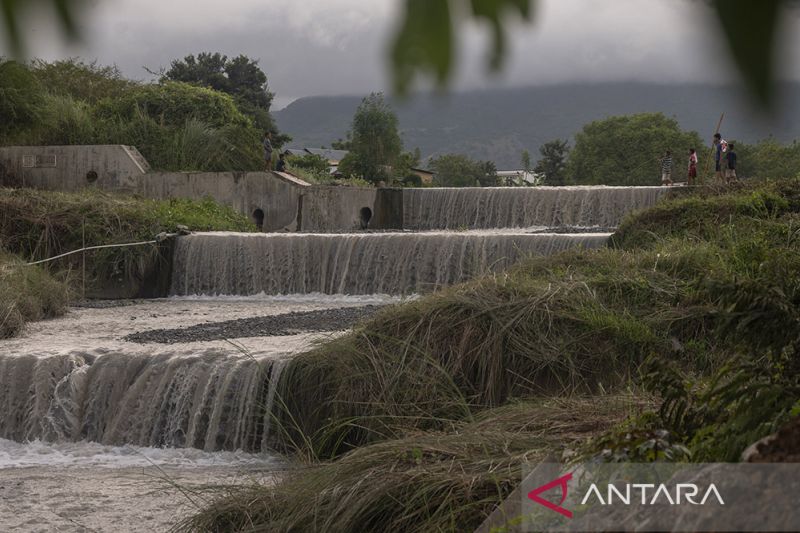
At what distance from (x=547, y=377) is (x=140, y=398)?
352 cm

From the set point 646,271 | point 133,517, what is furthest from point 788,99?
point 646,271

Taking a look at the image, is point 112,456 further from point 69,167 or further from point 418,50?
point 69,167

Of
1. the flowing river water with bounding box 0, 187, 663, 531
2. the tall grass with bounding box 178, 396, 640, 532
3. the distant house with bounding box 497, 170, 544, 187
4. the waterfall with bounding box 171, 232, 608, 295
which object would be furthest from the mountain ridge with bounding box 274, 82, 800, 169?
the distant house with bounding box 497, 170, 544, 187

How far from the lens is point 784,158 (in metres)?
49.9

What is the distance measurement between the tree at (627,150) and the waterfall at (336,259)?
117 ft

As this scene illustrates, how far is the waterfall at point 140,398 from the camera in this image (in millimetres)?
7668

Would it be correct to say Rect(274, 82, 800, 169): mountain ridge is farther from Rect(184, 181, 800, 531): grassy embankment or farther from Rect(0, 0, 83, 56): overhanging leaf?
Rect(184, 181, 800, 531): grassy embankment

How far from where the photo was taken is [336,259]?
14.7 metres

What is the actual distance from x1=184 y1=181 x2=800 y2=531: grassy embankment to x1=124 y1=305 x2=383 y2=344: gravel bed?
8.14 ft

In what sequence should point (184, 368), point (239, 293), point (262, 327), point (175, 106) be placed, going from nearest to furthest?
point (184, 368)
point (262, 327)
point (239, 293)
point (175, 106)

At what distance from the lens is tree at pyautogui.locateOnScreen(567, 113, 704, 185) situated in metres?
49.7

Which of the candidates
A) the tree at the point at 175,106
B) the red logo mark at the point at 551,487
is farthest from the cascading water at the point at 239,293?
the tree at the point at 175,106

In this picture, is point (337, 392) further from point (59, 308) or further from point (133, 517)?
point (59, 308)

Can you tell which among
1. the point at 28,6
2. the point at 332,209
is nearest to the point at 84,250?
the point at 332,209
